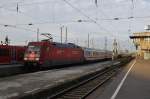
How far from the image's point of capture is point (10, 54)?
158 ft

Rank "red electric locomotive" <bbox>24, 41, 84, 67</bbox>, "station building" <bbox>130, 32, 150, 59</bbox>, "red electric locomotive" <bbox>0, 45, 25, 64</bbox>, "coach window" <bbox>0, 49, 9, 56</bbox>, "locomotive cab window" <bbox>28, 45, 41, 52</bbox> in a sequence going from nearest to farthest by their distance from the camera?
"red electric locomotive" <bbox>24, 41, 84, 67</bbox>
"locomotive cab window" <bbox>28, 45, 41, 52</bbox>
"coach window" <bbox>0, 49, 9, 56</bbox>
"red electric locomotive" <bbox>0, 45, 25, 64</bbox>
"station building" <bbox>130, 32, 150, 59</bbox>

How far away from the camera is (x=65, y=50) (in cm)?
4588

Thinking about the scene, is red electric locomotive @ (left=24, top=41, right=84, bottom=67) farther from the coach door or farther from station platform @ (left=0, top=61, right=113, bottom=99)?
station platform @ (left=0, top=61, right=113, bottom=99)

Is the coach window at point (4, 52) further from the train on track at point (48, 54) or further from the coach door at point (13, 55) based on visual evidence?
the train on track at point (48, 54)

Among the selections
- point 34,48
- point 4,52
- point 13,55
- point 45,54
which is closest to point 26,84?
point 45,54

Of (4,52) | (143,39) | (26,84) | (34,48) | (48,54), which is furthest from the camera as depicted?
(143,39)

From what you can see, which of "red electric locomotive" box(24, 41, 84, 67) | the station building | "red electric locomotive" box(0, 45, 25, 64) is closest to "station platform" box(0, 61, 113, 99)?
"red electric locomotive" box(24, 41, 84, 67)

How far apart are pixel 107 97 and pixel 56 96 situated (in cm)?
257

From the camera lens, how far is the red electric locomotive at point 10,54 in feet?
150

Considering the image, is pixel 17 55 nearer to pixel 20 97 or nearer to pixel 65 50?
pixel 65 50

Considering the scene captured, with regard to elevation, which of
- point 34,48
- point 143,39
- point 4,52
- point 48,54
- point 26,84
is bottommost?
point 26,84

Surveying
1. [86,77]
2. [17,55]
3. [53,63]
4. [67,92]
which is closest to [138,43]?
[17,55]

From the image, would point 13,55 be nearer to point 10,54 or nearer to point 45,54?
point 10,54

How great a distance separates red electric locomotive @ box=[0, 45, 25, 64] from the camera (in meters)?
45.8
